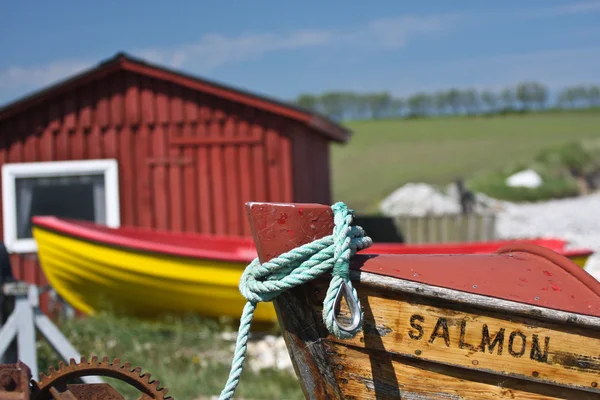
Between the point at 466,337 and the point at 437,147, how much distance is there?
53617mm

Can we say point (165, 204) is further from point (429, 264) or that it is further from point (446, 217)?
point (429, 264)

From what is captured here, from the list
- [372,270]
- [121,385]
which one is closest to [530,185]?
[121,385]

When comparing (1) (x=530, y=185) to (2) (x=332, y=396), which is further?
(1) (x=530, y=185)

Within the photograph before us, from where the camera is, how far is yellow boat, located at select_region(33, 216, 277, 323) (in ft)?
24.5

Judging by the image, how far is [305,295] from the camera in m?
2.84

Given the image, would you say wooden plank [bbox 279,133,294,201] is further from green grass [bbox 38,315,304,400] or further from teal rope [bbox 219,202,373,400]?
teal rope [bbox 219,202,373,400]

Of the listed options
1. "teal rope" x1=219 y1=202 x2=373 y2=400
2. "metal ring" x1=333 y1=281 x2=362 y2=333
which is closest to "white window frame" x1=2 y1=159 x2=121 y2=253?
"teal rope" x1=219 y1=202 x2=373 y2=400

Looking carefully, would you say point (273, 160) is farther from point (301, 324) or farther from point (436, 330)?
point (436, 330)

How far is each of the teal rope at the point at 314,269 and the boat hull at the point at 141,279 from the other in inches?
180

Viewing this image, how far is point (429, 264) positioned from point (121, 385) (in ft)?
12.2

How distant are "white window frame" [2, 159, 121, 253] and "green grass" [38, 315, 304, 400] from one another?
1.93m

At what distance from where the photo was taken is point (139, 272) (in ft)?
24.9

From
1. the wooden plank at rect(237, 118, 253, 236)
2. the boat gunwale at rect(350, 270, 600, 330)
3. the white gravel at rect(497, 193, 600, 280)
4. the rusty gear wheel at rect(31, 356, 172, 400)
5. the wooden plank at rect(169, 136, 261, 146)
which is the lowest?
the white gravel at rect(497, 193, 600, 280)

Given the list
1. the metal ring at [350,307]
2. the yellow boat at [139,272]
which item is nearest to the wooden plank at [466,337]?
the metal ring at [350,307]
